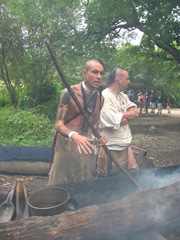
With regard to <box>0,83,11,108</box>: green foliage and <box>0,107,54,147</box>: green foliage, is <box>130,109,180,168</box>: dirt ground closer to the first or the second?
<box>0,107,54,147</box>: green foliage

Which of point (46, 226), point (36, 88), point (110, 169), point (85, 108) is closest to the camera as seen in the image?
point (46, 226)

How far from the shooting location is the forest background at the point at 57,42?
31.9 feet

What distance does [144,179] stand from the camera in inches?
152

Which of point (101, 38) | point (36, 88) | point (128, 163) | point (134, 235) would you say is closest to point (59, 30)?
point (101, 38)

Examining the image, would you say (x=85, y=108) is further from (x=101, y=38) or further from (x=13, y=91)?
(x=13, y=91)

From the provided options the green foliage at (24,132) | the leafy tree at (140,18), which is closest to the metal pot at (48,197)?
the green foliage at (24,132)

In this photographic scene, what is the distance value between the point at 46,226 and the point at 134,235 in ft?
3.26

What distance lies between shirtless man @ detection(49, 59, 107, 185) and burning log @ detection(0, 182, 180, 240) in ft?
2.81

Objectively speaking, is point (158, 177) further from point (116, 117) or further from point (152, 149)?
point (152, 149)

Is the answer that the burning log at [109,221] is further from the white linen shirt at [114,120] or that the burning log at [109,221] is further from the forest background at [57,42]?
the forest background at [57,42]

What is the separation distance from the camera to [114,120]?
3.75 meters

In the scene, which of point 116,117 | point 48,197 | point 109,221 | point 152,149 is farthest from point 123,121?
point 152,149

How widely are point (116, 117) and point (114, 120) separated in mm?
51

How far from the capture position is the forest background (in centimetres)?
971
